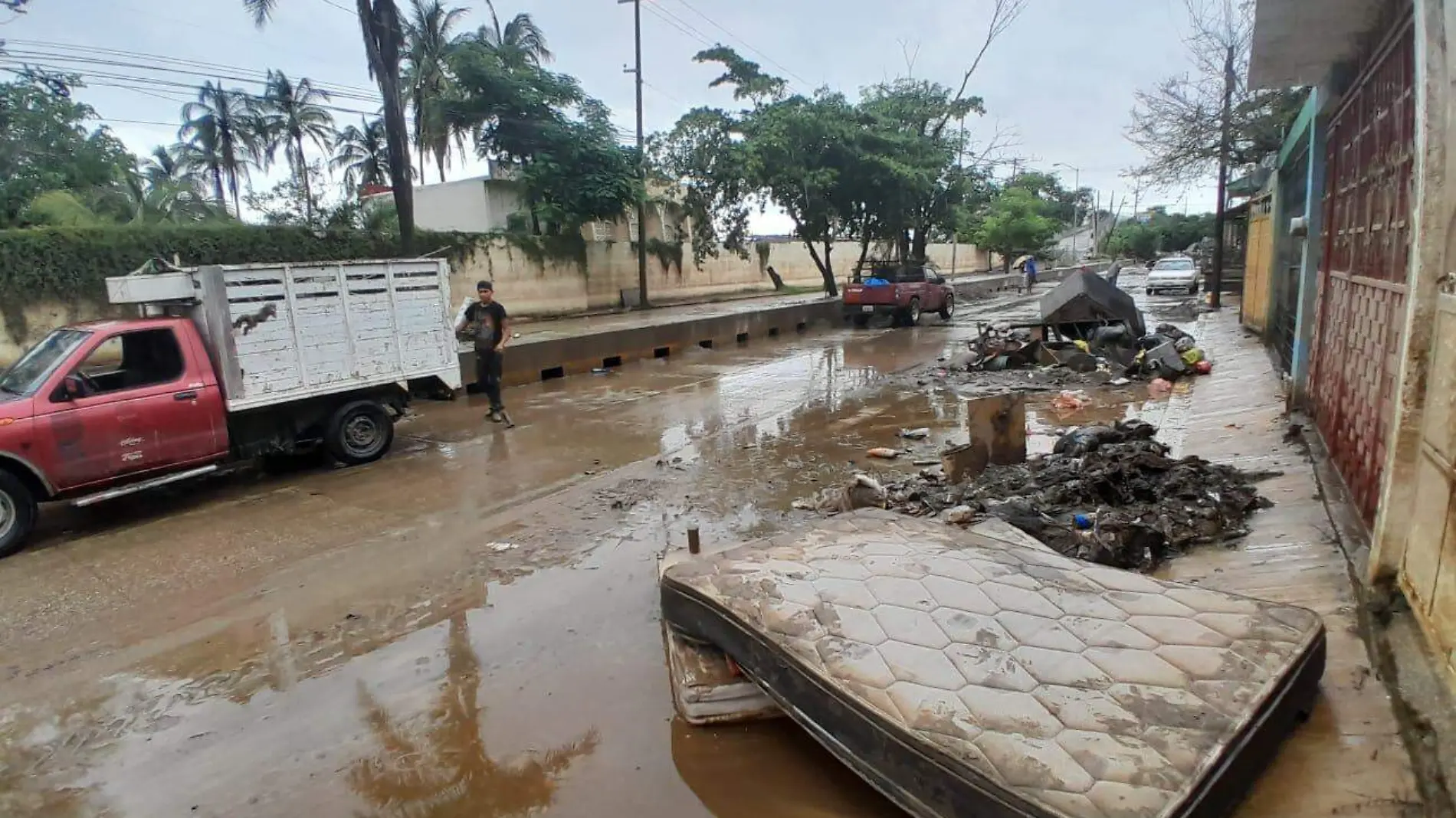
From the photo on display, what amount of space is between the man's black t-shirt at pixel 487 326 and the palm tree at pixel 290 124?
1272 inches

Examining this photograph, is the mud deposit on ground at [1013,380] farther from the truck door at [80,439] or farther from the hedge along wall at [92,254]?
the truck door at [80,439]

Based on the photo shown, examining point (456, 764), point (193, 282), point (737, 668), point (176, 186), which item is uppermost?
point (176, 186)

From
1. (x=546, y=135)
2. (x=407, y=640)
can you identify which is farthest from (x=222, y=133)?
(x=407, y=640)

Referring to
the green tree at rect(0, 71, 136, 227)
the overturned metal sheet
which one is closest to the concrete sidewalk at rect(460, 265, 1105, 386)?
the overturned metal sheet

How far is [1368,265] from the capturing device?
4621 mm

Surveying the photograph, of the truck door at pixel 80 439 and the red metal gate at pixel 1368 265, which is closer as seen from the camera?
the red metal gate at pixel 1368 265

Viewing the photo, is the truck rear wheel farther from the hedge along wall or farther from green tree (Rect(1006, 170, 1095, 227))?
green tree (Rect(1006, 170, 1095, 227))

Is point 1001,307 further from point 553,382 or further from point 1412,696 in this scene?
point 1412,696

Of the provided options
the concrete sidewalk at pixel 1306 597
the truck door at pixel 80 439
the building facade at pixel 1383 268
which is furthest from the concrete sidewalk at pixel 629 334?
the building facade at pixel 1383 268

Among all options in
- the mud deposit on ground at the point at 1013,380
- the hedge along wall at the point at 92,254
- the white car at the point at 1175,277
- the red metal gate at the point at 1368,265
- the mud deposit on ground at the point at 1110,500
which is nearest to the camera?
the red metal gate at the point at 1368,265

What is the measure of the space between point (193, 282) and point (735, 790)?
22.1 feet

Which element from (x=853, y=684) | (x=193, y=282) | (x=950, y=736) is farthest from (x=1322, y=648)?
(x=193, y=282)

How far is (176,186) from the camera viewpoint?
29250mm

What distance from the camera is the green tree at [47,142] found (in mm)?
21609
